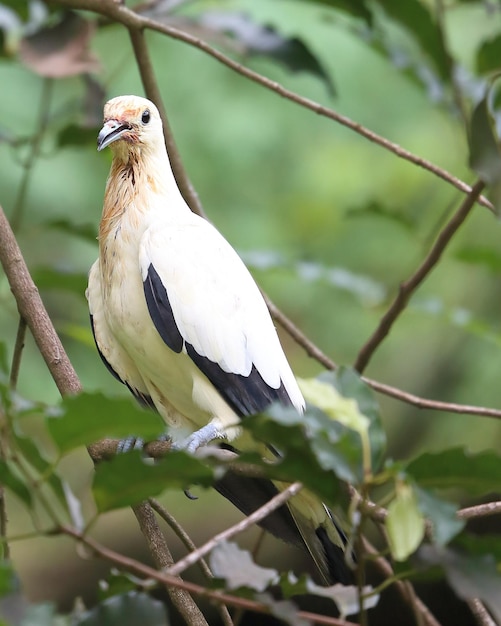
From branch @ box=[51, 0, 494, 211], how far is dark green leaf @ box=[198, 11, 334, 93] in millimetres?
556

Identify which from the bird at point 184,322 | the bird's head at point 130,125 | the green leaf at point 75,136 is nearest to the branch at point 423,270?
the bird at point 184,322

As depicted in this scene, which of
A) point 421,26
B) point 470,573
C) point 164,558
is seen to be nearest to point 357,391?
point 470,573

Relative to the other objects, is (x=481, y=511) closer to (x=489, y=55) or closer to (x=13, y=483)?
(x=13, y=483)

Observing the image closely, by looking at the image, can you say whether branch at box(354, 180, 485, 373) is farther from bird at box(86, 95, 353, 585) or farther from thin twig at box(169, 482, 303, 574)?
thin twig at box(169, 482, 303, 574)

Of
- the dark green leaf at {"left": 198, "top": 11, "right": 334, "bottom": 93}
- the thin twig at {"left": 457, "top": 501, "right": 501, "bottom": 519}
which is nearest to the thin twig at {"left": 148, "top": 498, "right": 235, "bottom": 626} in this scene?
the thin twig at {"left": 457, "top": 501, "right": 501, "bottom": 519}

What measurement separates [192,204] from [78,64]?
592mm

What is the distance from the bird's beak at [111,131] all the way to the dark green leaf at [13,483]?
1.35m

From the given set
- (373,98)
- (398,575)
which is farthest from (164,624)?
(373,98)

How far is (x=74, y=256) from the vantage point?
5.21m

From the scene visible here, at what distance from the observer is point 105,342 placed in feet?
9.29

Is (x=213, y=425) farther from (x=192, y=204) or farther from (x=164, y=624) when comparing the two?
(x=164, y=624)

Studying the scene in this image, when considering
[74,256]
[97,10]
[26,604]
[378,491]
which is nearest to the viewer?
[26,604]

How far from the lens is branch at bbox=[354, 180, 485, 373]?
2322mm

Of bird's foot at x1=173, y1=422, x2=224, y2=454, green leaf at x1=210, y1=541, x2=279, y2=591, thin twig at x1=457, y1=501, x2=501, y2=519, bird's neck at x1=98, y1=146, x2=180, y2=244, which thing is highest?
bird's neck at x1=98, y1=146, x2=180, y2=244
